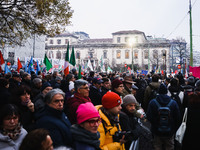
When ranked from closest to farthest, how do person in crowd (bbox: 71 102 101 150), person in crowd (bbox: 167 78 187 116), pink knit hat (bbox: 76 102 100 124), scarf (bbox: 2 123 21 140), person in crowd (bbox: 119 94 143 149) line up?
person in crowd (bbox: 71 102 101 150) → pink knit hat (bbox: 76 102 100 124) → scarf (bbox: 2 123 21 140) → person in crowd (bbox: 119 94 143 149) → person in crowd (bbox: 167 78 187 116)

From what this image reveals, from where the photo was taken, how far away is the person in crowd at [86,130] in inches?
85.4

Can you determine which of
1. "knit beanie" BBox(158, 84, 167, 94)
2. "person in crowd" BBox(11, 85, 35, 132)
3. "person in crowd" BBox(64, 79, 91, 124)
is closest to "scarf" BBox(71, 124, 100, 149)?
"person in crowd" BBox(64, 79, 91, 124)

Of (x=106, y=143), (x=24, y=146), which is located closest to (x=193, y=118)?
(x=106, y=143)

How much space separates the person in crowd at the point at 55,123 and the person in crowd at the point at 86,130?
6.5 inches

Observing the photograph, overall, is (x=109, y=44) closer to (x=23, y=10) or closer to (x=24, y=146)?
(x=23, y=10)

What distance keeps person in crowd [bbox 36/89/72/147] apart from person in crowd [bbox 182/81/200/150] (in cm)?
193

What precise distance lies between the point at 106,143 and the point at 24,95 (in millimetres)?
1609

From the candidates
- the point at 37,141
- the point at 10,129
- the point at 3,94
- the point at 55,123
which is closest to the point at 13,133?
the point at 10,129

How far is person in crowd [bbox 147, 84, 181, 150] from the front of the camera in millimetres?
4035

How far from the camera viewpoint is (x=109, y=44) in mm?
66875

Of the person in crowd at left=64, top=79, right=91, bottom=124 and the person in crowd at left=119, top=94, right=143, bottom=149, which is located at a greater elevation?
the person in crowd at left=64, top=79, right=91, bottom=124

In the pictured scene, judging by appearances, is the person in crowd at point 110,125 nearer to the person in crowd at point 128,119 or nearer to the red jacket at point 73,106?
the person in crowd at point 128,119

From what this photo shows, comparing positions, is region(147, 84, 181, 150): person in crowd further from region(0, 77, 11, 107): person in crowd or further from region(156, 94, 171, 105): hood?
region(0, 77, 11, 107): person in crowd

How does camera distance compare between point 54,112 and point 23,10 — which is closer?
point 54,112
